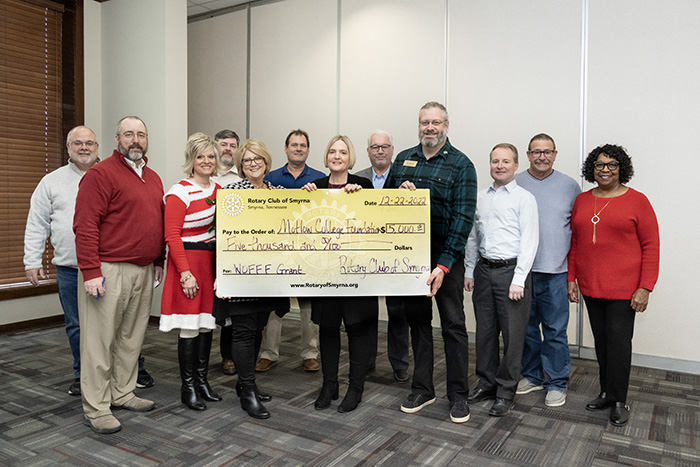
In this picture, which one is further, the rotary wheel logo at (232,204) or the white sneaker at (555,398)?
the white sneaker at (555,398)

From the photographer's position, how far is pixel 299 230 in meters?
2.62

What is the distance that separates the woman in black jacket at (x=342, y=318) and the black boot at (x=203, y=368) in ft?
1.95

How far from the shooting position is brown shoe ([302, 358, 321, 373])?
3.46 meters

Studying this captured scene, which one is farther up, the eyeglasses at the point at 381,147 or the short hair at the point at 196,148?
the eyeglasses at the point at 381,147

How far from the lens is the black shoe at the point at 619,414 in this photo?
8.57ft

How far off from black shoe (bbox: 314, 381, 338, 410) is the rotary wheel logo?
104 centimetres

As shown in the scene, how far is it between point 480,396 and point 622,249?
1104 millimetres

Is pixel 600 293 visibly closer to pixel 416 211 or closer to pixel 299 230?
pixel 416 211

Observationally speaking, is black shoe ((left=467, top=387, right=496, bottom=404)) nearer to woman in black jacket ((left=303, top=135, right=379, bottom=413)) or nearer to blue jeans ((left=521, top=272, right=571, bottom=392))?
blue jeans ((left=521, top=272, right=571, bottom=392))

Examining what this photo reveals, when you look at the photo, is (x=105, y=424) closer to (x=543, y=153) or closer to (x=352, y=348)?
(x=352, y=348)

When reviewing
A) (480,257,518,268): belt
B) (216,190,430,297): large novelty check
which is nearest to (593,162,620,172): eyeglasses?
(480,257,518,268): belt

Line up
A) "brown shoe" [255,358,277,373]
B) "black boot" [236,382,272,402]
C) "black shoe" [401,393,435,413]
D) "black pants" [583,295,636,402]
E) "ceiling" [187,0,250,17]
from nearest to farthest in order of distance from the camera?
1. "black pants" [583,295,636,402]
2. "black shoe" [401,393,435,413]
3. "black boot" [236,382,272,402]
4. "brown shoe" [255,358,277,373]
5. "ceiling" [187,0,250,17]

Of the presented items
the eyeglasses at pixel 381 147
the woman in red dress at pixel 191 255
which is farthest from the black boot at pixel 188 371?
the eyeglasses at pixel 381 147

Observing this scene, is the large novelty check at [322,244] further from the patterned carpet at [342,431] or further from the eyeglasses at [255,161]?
the patterned carpet at [342,431]
